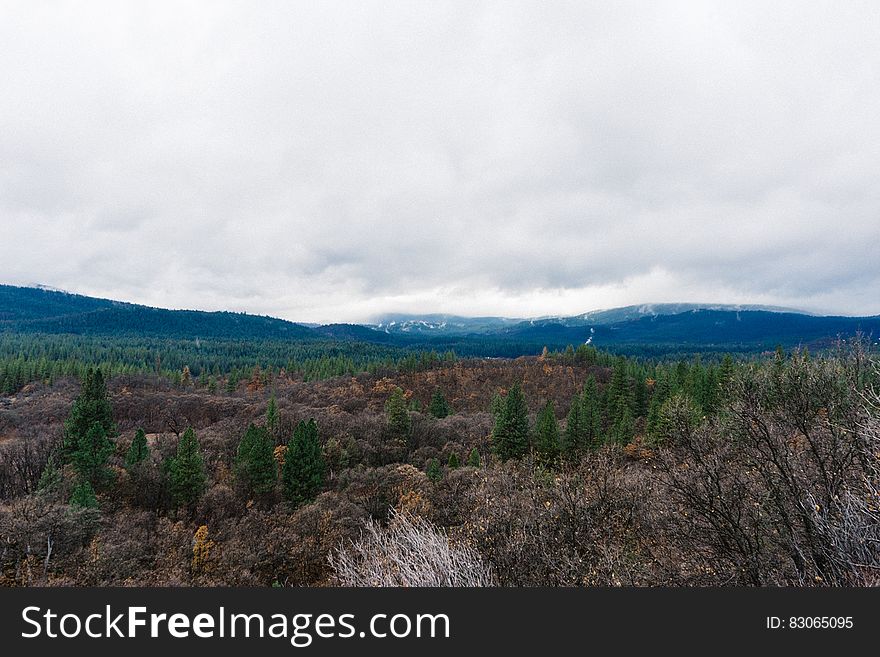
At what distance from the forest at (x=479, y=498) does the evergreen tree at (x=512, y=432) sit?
0.93 ft

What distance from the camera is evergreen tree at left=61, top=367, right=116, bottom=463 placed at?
37125 mm

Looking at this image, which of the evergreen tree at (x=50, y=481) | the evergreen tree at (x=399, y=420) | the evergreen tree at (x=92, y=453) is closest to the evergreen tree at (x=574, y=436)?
the evergreen tree at (x=399, y=420)

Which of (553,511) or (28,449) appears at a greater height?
(553,511)

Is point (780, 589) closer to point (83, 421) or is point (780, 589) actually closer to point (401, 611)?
point (401, 611)

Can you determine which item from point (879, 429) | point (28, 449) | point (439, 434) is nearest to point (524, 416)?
point (439, 434)

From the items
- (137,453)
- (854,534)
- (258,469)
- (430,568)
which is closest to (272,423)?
(137,453)

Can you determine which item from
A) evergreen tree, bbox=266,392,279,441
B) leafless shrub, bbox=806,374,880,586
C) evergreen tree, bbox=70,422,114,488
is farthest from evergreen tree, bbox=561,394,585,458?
evergreen tree, bbox=70,422,114,488

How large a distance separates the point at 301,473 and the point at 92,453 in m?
19.1

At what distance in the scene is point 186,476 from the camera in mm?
39281

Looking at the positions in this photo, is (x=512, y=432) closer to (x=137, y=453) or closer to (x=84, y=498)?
(x=84, y=498)

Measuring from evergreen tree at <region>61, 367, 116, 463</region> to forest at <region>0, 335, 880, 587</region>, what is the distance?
0.49ft

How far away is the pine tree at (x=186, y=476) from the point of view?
39.1 meters

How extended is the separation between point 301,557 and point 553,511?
67.9ft

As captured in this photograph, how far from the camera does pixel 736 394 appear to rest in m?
19.4
